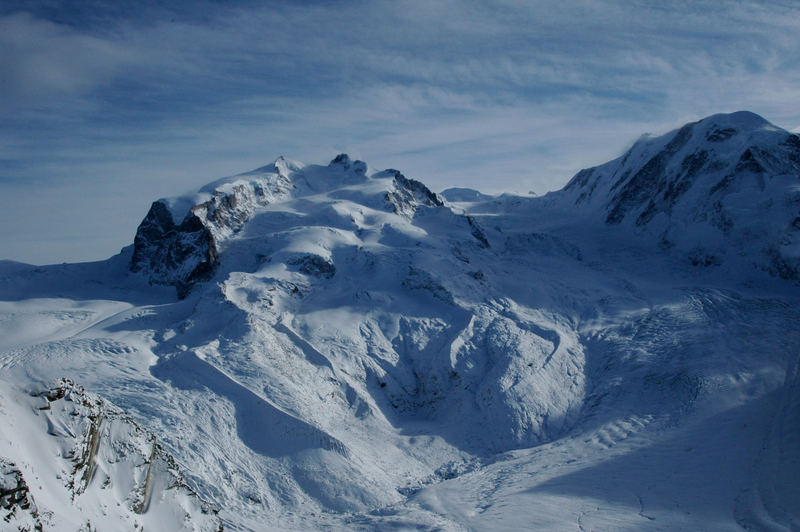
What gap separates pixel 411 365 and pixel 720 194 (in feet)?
154

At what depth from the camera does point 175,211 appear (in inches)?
2655

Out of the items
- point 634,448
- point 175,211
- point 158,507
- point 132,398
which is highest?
point 175,211

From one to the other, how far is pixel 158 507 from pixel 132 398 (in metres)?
23.4

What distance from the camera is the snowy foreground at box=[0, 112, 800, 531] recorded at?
28.6 meters

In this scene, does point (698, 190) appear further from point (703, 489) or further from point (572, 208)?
point (703, 489)

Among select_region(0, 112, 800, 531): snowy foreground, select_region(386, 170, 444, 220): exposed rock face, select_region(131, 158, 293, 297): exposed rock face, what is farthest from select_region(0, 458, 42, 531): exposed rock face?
select_region(386, 170, 444, 220): exposed rock face

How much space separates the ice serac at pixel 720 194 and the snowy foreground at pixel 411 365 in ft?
1.14

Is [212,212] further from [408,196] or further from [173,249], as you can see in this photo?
[408,196]

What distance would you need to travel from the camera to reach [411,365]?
48281mm

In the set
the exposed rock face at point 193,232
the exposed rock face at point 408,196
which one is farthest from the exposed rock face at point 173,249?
the exposed rock face at point 408,196

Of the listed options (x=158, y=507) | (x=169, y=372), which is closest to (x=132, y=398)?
(x=169, y=372)

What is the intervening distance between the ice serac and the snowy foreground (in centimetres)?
35

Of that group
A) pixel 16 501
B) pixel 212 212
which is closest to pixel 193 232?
pixel 212 212

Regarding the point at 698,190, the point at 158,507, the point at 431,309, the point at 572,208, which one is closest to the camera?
the point at 158,507
